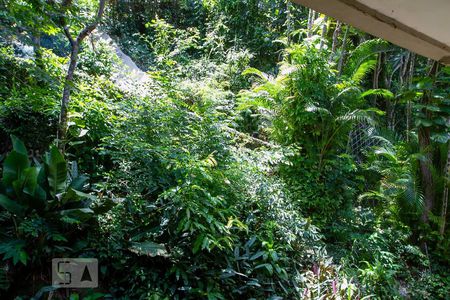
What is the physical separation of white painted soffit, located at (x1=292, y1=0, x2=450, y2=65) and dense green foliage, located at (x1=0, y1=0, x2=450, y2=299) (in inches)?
73.8

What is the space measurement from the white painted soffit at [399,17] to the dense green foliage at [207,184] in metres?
1.87

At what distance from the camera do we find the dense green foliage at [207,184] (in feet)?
7.69

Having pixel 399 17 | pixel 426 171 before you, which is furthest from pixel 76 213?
pixel 426 171

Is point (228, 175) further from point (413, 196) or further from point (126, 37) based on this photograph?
point (126, 37)

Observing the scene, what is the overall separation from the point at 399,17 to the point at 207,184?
2.25 metres

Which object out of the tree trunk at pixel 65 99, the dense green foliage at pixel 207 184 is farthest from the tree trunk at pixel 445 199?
the tree trunk at pixel 65 99

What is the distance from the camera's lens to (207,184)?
9.05 ft

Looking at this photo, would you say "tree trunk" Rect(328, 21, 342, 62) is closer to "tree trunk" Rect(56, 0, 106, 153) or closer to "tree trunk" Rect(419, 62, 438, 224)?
"tree trunk" Rect(419, 62, 438, 224)

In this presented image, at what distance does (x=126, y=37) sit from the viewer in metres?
8.35

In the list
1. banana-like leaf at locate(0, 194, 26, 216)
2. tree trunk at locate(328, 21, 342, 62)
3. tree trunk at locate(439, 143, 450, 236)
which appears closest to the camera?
banana-like leaf at locate(0, 194, 26, 216)

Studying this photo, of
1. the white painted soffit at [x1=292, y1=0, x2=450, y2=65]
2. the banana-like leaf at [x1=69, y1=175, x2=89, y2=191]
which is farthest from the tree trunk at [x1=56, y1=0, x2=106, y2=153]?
the white painted soffit at [x1=292, y1=0, x2=450, y2=65]

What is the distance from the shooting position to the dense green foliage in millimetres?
2344

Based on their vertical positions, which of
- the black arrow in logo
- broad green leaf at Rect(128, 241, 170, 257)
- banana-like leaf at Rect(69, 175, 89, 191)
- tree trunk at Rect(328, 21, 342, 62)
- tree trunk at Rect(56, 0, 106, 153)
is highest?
tree trunk at Rect(328, 21, 342, 62)

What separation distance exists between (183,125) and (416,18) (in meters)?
2.70
